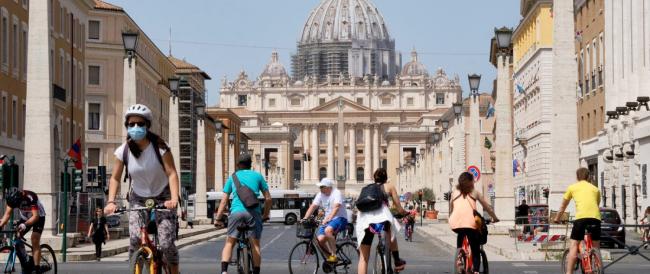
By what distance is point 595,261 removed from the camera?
1684cm

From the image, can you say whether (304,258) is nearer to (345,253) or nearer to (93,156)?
(345,253)

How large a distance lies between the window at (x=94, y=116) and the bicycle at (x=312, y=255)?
67568 mm

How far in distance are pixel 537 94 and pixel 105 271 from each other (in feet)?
193

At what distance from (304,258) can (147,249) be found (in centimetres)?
718

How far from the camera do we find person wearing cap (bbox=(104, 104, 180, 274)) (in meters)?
12.1

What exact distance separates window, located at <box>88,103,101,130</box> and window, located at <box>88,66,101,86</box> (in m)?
1.30

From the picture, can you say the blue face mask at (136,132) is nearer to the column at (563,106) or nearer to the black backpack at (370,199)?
the black backpack at (370,199)

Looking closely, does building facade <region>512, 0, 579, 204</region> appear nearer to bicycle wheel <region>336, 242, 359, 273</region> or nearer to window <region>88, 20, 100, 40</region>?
bicycle wheel <region>336, 242, 359, 273</region>

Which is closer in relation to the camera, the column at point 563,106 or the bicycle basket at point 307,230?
the bicycle basket at point 307,230

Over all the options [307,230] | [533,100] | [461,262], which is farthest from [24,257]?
[533,100]

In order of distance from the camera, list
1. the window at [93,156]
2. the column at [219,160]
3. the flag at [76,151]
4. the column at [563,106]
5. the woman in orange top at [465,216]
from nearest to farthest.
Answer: the woman in orange top at [465,216]
the column at [563,106]
the flag at [76,151]
the column at [219,160]
the window at [93,156]

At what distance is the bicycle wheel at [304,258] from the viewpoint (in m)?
19.1

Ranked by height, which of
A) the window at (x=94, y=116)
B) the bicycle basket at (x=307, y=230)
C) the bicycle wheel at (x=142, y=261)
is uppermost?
the window at (x=94, y=116)

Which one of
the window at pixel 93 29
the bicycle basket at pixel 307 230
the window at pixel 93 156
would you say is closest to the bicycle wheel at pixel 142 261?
the bicycle basket at pixel 307 230
